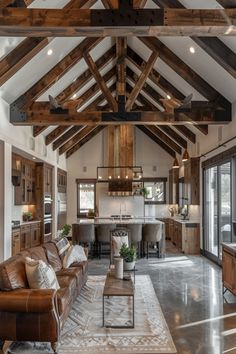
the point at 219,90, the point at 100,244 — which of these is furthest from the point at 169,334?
the point at 100,244

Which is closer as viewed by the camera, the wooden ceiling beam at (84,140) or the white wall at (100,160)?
the wooden ceiling beam at (84,140)

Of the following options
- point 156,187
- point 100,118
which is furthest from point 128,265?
point 156,187

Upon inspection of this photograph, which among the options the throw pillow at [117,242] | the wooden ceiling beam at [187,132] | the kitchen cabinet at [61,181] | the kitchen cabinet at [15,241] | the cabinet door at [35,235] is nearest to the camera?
the throw pillow at [117,242]

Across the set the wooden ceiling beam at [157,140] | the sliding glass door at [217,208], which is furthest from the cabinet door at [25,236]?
the wooden ceiling beam at [157,140]

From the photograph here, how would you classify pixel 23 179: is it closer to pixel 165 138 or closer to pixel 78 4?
pixel 78 4

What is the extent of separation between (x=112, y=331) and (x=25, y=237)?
5.45 m

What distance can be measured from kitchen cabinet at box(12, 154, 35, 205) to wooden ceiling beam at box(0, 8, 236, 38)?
5.41 metres

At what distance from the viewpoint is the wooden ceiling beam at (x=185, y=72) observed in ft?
24.9

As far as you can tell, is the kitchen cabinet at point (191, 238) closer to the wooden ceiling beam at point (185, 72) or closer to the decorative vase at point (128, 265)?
the wooden ceiling beam at point (185, 72)

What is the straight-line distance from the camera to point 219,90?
7523mm

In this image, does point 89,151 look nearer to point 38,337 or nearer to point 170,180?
point 170,180

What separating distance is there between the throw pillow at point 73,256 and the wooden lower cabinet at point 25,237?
229 centimetres

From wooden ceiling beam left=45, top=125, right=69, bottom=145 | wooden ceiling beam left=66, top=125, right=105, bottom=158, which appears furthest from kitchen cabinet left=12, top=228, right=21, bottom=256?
wooden ceiling beam left=66, top=125, right=105, bottom=158

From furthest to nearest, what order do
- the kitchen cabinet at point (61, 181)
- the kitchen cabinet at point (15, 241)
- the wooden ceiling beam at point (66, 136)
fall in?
the kitchen cabinet at point (61, 181) → the wooden ceiling beam at point (66, 136) → the kitchen cabinet at point (15, 241)
